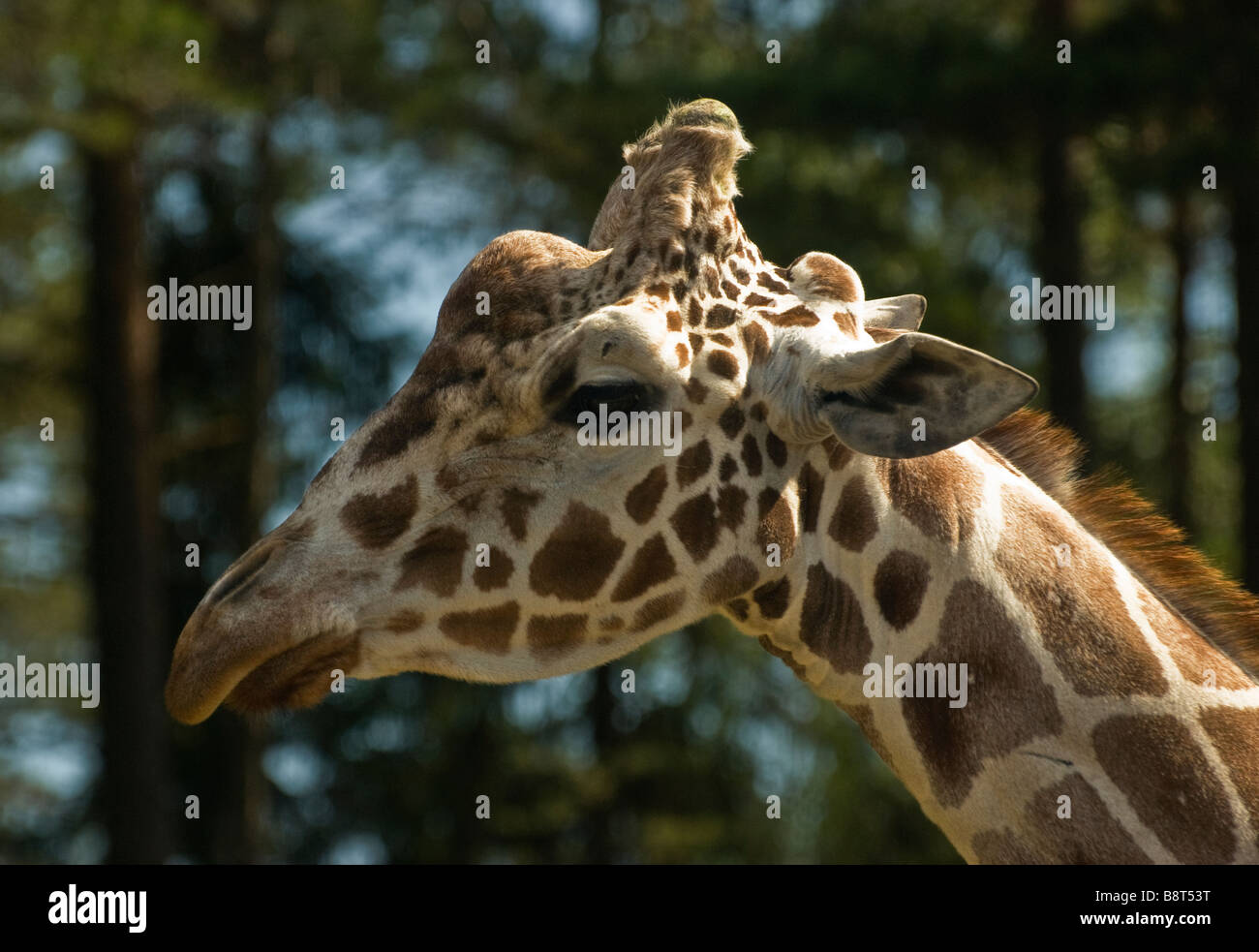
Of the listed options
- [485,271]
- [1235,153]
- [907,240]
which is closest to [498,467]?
[485,271]

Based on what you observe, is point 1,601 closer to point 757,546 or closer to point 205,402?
point 205,402

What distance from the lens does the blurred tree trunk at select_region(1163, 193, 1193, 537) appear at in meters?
19.3

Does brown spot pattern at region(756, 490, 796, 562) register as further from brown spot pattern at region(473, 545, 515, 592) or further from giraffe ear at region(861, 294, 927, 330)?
giraffe ear at region(861, 294, 927, 330)

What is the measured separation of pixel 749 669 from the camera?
21.7 meters

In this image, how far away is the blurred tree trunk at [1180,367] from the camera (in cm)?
1930

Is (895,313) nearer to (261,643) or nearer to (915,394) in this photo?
(915,394)

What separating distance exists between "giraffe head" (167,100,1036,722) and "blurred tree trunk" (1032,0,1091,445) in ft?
39.3

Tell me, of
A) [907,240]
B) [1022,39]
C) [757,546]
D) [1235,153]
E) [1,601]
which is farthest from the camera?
[1,601]

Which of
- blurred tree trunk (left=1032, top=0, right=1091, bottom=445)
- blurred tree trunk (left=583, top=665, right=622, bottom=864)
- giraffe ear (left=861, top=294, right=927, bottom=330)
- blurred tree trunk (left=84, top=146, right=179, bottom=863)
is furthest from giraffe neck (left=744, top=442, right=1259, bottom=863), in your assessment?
blurred tree trunk (left=583, top=665, right=622, bottom=864)

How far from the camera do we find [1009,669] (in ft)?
Answer: 12.5

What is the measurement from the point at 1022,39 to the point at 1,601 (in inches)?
729

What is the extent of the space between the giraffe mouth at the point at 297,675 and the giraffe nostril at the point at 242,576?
0.21 meters

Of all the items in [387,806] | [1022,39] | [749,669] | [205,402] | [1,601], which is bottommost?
[387,806]
